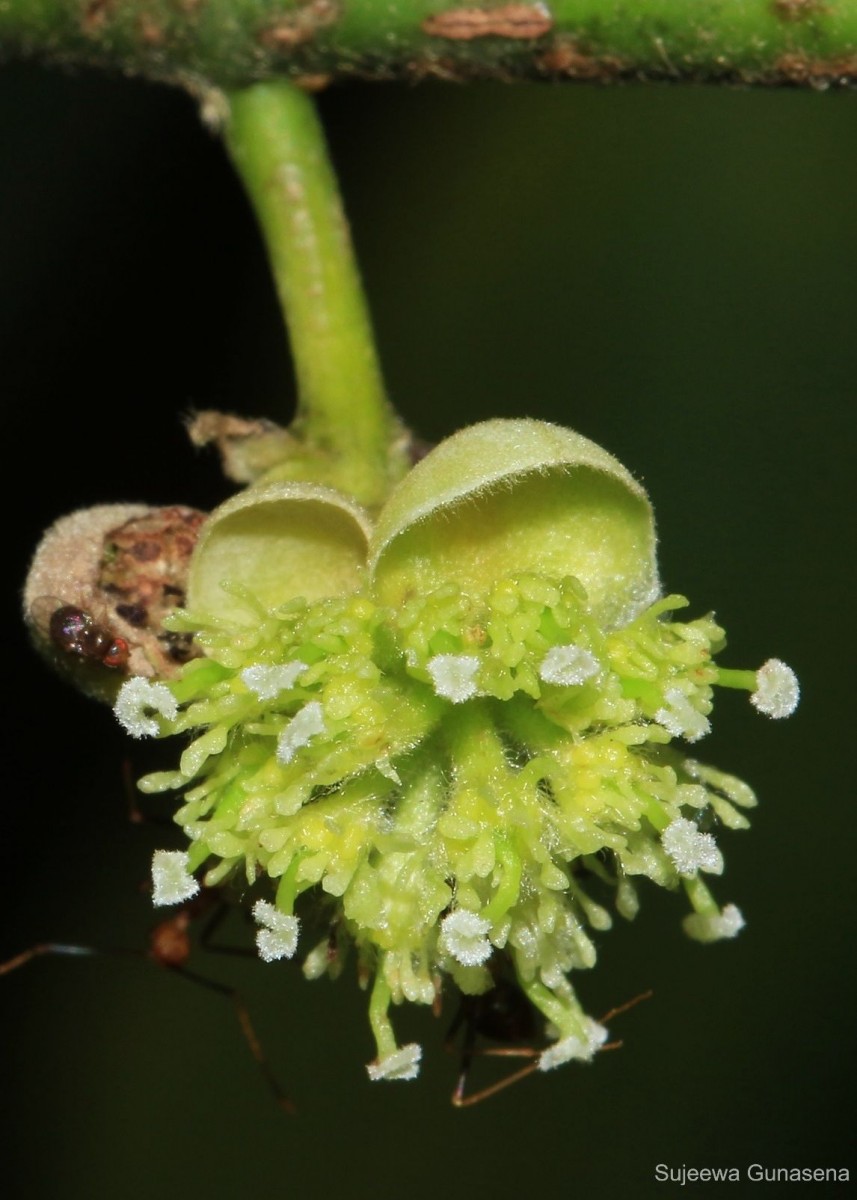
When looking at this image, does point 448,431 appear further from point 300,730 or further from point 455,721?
point 300,730

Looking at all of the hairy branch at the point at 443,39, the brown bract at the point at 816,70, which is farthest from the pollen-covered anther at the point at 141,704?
the brown bract at the point at 816,70

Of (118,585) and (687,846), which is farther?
(118,585)

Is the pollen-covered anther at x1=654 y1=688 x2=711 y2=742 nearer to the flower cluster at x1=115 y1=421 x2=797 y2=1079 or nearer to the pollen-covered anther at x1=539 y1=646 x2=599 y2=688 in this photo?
the flower cluster at x1=115 y1=421 x2=797 y2=1079

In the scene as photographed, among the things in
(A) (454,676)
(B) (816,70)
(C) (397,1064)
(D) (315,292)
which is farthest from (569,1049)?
(B) (816,70)

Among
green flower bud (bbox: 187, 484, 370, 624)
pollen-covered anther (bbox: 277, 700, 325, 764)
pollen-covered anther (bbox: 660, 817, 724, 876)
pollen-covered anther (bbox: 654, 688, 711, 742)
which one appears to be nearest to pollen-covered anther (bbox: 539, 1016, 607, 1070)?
pollen-covered anther (bbox: 660, 817, 724, 876)

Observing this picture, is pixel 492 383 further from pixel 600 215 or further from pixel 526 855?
pixel 526 855

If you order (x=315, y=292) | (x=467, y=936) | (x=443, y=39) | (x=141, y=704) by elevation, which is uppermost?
(x=443, y=39)

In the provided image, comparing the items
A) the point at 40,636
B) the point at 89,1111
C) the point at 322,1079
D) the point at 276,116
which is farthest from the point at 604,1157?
the point at 276,116
